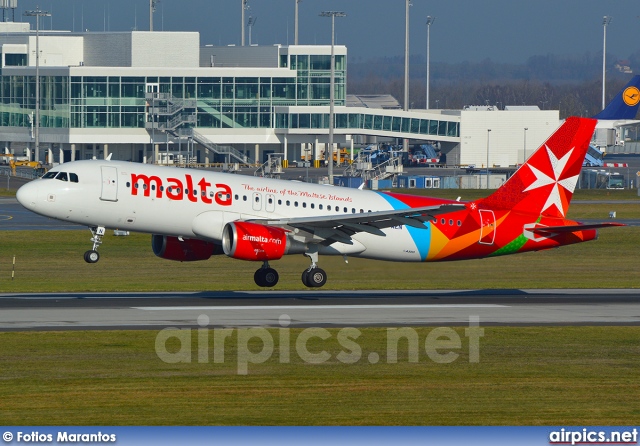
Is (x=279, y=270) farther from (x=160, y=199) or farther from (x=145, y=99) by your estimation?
(x=145, y=99)

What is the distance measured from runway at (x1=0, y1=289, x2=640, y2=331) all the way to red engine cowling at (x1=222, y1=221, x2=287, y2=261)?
6.62ft

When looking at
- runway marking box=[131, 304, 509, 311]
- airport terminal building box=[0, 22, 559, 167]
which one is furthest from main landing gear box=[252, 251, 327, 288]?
airport terminal building box=[0, 22, 559, 167]

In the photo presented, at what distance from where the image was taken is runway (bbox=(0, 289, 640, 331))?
39500 mm

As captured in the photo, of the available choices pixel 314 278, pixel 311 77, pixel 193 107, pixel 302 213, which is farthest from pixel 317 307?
pixel 311 77

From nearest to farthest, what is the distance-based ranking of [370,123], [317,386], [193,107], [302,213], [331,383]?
[317,386], [331,383], [302,213], [193,107], [370,123]

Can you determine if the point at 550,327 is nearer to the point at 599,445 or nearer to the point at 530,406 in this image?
the point at 530,406

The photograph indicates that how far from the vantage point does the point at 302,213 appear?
159 feet

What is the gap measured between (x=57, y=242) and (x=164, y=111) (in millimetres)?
85105

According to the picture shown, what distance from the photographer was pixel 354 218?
151ft

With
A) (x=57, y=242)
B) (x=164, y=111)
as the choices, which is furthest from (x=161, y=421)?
(x=164, y=111)

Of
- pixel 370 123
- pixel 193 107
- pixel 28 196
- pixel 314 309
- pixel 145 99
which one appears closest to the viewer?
pixel 314 309

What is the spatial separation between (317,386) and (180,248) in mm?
19799

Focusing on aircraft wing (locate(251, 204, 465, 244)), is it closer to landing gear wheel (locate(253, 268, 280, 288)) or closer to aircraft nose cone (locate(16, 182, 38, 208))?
landing gear wheel (locate(253, 268, 280, 288))

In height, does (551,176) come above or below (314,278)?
above
